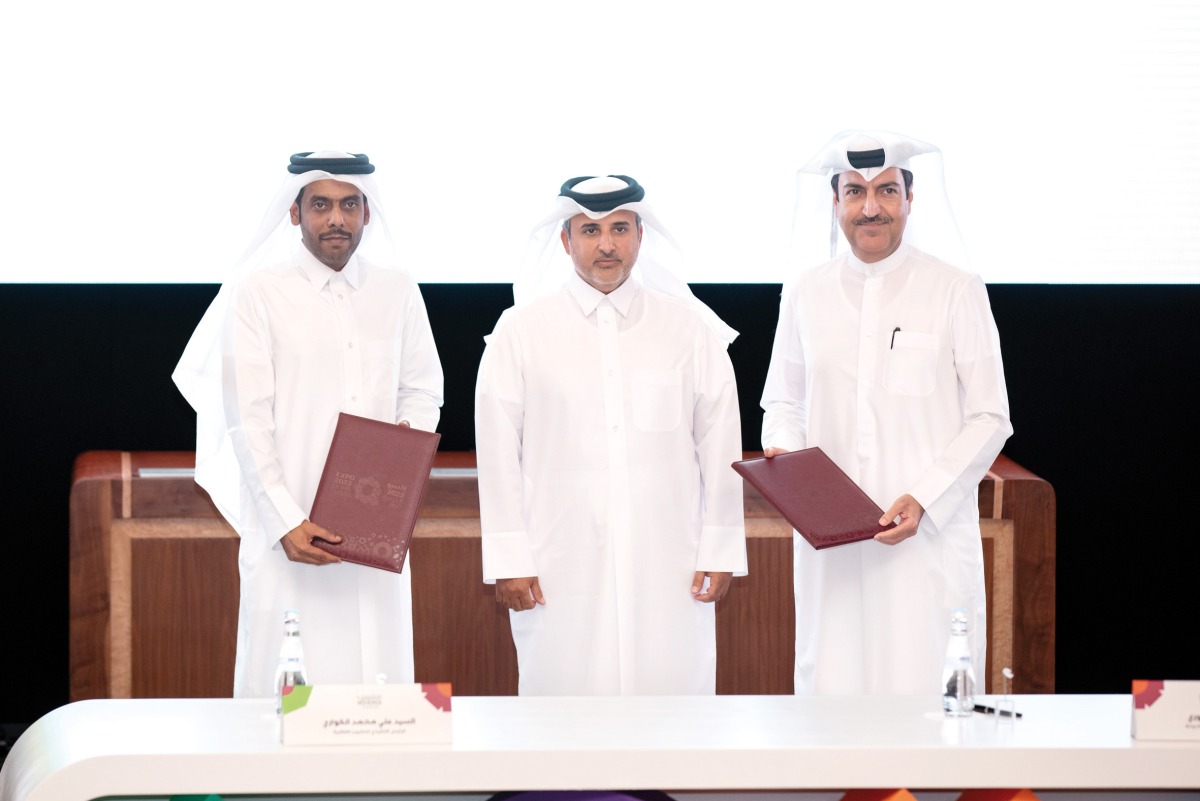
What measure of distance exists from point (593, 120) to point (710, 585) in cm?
167

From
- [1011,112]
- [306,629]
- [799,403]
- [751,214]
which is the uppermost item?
[1011,112]

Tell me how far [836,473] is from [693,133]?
59.8 inches

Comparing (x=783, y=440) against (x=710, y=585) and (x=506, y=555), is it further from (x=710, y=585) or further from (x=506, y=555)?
(x=506, y=555)

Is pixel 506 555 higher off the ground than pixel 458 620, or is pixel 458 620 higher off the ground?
pixel 506 555

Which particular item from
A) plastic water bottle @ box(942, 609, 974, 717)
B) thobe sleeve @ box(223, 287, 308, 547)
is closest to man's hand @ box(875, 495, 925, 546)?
plastic water bottle @ box(942, 609, 974, 717)

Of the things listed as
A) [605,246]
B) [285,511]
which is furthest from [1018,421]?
[285,511]

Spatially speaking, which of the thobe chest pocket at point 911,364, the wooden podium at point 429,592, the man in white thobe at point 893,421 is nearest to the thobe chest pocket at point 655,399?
the man in white thobe at point 893,421

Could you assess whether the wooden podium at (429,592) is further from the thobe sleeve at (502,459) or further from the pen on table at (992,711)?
the pen on table at (992,711)

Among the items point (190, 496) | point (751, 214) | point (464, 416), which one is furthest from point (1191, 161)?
point (190, 496)

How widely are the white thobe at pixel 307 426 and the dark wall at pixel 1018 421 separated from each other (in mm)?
1072

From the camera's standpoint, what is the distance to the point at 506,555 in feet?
10.0

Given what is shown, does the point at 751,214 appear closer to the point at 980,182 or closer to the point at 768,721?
the point at 980,182

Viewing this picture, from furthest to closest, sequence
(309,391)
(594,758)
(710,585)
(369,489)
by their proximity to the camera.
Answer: (309,391) < (710,585) < (369,489) < (594,758)

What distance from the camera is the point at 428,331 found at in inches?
134
